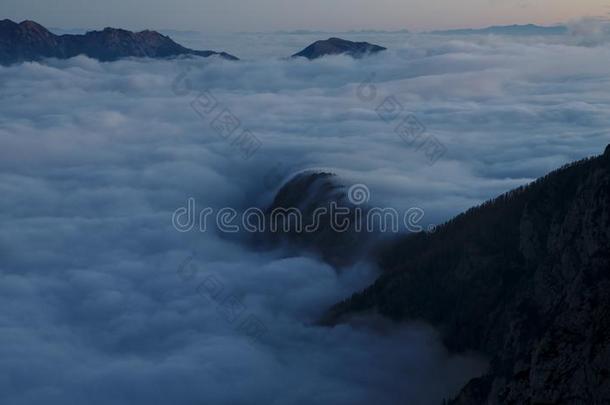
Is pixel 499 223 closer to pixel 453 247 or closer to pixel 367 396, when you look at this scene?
pixel 453 247

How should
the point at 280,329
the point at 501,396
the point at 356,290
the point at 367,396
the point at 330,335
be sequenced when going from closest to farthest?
the point at 501,396
the point at 367,396
the point at 330,335
the point at 280,329
the point at 356,290

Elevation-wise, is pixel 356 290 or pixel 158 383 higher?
pixel 356 290

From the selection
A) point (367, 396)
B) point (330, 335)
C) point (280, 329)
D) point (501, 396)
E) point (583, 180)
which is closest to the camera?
point (501, 396)

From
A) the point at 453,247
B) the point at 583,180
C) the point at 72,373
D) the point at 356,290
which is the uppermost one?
the point at 583,180

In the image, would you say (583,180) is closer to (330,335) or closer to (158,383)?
(330,335)

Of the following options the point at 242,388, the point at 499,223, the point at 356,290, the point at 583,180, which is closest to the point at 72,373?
the point at 242,388

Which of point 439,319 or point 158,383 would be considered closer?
point 158,383
